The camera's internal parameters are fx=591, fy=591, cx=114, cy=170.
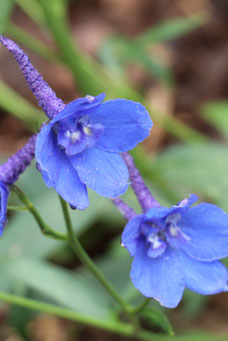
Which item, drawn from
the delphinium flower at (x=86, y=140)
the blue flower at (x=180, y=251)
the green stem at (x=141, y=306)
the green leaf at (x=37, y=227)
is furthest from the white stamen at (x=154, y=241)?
the green leaf at (x=37, y=227)

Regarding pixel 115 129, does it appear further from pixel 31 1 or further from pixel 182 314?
pixel 31 1

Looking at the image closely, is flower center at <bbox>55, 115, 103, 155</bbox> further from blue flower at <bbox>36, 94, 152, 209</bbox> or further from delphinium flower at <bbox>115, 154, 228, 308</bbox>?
delphinium flower at <bbox>115, 154, 228, 308</bbox>

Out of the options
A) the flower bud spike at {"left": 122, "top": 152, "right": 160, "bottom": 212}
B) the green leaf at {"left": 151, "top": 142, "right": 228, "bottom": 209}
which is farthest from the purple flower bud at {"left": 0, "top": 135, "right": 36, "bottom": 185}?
the green leaf at {"left": 151, "top": 142, "right": 228, "bottom": 209}

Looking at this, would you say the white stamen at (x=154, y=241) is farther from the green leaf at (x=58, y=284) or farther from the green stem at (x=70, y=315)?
the green leaf at (x=58, y=284)

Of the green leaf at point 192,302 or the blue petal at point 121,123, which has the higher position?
the blue petal at point 121,123

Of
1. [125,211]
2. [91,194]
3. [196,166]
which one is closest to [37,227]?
[91,194]

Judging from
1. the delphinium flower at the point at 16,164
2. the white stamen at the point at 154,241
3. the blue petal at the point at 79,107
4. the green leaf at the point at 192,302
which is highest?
the blue petal at the point at 79,107
